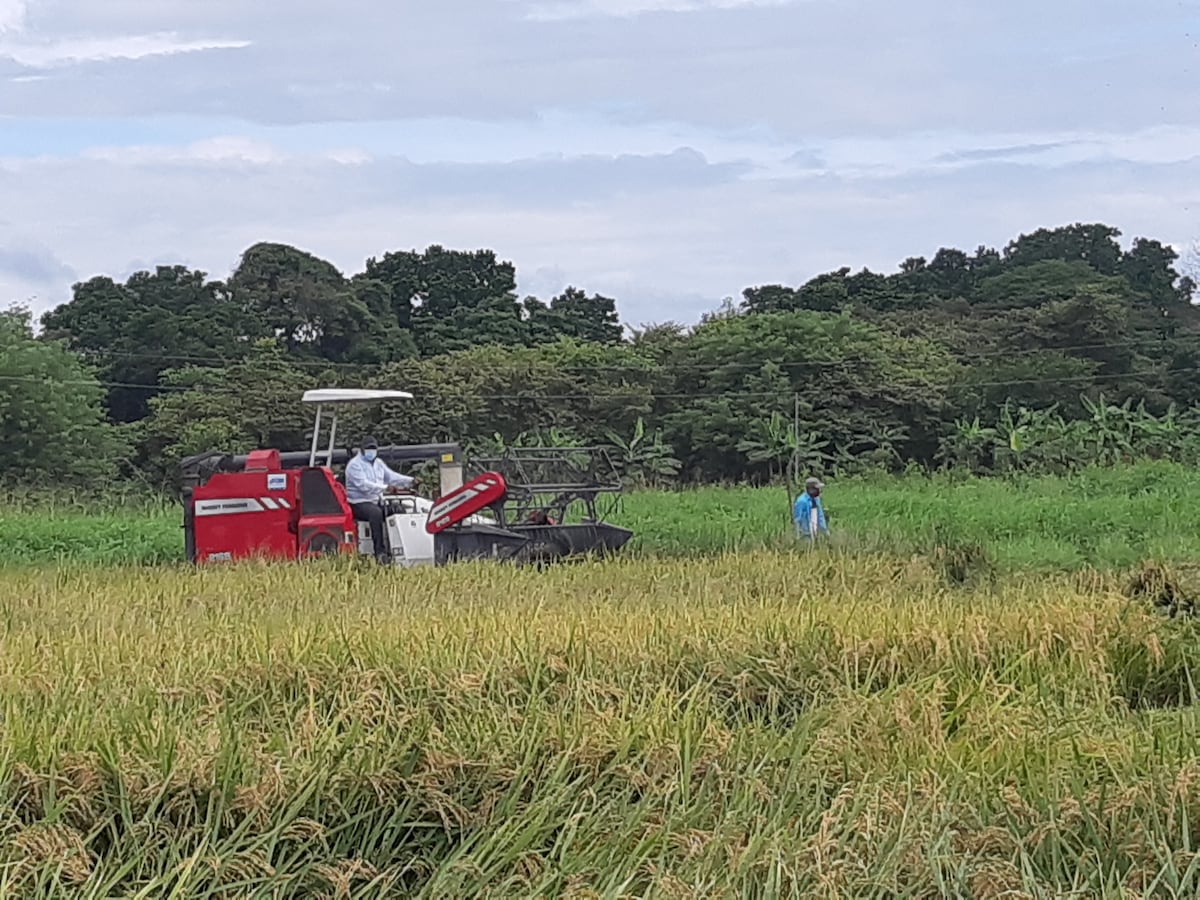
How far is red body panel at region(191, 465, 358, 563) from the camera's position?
1289cm

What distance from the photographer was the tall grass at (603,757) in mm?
4496

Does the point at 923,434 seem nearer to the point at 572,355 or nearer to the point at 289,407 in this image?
the point at 572,355

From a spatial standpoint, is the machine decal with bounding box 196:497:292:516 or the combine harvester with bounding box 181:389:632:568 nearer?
the combine harvester with bounding box 181:389:632:568

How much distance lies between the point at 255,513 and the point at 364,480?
0.98m

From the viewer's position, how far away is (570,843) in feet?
15.2

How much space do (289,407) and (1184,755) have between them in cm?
2960

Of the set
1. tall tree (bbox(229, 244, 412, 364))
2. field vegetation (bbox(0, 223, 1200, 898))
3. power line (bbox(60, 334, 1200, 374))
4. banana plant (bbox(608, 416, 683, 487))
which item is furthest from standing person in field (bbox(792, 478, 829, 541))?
tall tree (bbox(229, 244, 412, 364))

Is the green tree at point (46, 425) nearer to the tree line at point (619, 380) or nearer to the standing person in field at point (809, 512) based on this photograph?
the tree line at point (619, 380)

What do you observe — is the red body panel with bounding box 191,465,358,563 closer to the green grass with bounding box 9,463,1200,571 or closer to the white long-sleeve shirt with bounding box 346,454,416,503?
the white long-sleeve shirt with bounding box 346,454,416,503

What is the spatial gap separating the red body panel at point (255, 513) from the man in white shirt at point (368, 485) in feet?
0.56

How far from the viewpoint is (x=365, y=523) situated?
Result: 13219mm

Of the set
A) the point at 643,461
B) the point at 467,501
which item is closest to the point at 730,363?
the point at 643,461

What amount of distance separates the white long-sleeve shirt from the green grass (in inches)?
A: 94.9

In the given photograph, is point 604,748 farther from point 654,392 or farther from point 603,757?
point 654,392
